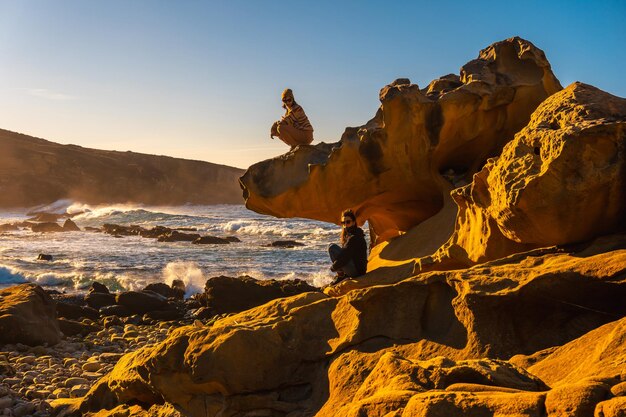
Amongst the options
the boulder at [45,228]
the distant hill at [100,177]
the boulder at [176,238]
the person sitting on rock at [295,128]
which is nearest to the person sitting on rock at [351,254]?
the person sitting on rock at [295,128]

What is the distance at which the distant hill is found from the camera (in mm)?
60406

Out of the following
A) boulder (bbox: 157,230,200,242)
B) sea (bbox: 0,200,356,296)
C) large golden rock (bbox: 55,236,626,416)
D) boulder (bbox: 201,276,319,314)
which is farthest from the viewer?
boulder (bbox: 157,230,200,242)

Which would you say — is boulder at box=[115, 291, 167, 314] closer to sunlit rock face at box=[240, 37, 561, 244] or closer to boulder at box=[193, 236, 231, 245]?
sunlit rock face at box=[240, 37, 561, 244]

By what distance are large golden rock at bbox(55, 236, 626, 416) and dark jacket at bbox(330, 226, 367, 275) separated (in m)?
1.26

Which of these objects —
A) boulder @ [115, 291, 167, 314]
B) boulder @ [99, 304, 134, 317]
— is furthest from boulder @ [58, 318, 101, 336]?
boulder @ [115, 291, 167, 314]

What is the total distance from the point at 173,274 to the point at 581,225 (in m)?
14.3

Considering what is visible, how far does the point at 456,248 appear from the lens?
5.61 m

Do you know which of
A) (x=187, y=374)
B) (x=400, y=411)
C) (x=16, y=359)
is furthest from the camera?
(x=16, y=359)

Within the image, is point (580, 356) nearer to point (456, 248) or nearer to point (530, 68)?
point (456, 248)

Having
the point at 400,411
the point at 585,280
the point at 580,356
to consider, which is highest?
the point at 585,280

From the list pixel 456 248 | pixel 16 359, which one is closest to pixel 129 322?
pixel 16 359

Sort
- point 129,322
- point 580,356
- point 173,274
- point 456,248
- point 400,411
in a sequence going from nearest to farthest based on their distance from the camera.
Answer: point 400,411
point 580,356
point 456,248
point 129,322
point 173,274

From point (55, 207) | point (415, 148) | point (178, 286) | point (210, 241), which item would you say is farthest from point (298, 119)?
point (55, 207)

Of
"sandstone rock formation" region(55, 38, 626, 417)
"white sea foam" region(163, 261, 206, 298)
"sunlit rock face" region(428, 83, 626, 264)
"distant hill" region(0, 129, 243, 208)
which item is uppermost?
"distant hill" region(0, 129, 243, 208)
